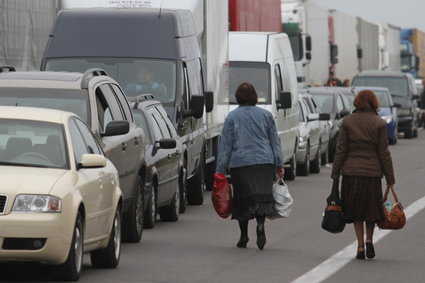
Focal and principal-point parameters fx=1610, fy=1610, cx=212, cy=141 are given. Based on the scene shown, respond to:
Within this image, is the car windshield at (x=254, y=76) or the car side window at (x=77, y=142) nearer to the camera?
the car side window at (x=77, y=142)

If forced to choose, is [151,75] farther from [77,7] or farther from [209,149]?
[209,149]

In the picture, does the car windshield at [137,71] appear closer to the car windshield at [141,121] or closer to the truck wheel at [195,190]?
the truck wheel at [195,190]

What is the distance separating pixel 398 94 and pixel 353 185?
122ft

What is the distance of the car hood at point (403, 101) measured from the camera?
5131cm

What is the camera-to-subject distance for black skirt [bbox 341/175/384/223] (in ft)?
48.6

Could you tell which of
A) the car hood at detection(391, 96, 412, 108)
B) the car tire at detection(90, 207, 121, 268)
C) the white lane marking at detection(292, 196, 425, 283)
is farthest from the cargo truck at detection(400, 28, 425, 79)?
the car tire at detection(90, 207, 121, 268)

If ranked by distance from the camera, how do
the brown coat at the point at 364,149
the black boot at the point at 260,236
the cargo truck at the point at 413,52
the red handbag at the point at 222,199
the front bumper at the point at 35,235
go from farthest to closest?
1. the cargo truck at the point at 413,52
2. the red handbag at the point at 222,199
3. the black boot at the point at 260,236
4. the brown coat at the point at 364,149
5. the front bumper at the point at 35,235

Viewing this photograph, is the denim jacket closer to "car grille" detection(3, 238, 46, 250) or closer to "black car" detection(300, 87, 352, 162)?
"car grille" detection(3, 238, 46, 250)

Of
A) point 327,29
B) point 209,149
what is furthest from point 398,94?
point 209,149

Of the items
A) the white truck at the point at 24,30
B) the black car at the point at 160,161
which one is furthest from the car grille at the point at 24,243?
the white truck at the point at 24,30

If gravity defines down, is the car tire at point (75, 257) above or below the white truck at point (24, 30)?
below

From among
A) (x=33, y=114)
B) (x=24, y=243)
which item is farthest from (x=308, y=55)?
(x=24, y=243)

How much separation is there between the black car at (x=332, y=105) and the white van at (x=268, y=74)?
23.2 ft

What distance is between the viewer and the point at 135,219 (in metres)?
16.0
